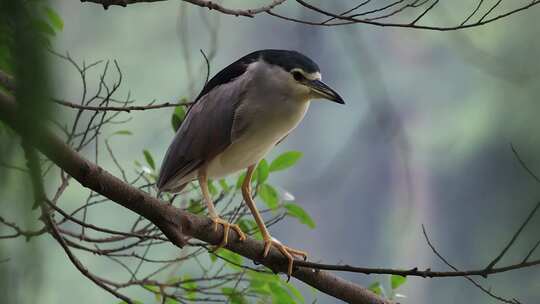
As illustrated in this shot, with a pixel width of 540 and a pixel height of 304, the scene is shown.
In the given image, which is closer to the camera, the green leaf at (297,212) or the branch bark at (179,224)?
the branch bark at (179,224)

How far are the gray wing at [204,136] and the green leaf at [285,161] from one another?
13 centimetres

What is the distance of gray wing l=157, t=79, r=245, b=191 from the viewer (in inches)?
53.1

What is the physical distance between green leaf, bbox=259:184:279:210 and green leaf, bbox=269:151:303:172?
42 millimetres

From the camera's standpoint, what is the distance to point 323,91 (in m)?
1.26

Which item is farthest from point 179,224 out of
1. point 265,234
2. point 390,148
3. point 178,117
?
point 390,148

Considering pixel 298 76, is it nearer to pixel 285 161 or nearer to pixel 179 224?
pixel 285 161

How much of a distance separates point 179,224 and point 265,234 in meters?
0.29

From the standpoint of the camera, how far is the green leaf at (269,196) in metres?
1.37

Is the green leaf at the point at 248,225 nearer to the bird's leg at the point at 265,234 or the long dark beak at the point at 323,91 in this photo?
the bird's leg at the point at 265,234

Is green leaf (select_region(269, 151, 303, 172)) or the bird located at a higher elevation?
the bird

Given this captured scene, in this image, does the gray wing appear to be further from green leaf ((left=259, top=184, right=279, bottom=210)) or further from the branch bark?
the branch bark

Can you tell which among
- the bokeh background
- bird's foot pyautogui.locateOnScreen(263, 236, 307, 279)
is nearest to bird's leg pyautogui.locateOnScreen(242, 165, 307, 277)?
bird's foot pyautogui.locateOnScreen(263, 236, 307, 279)

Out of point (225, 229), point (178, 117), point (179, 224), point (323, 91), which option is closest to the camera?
point (179, 224)

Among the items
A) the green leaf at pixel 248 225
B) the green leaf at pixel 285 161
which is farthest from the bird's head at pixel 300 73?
the green leaf at pixel 248 225
